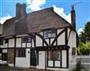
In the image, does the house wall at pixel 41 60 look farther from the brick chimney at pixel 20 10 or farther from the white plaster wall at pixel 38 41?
the brick chimney at pixel 20 10

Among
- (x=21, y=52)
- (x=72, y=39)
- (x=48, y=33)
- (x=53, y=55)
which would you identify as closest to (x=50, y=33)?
(x=48, y=33)

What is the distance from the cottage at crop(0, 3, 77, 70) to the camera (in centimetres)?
604

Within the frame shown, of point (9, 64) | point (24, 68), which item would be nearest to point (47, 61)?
point (24, 68)

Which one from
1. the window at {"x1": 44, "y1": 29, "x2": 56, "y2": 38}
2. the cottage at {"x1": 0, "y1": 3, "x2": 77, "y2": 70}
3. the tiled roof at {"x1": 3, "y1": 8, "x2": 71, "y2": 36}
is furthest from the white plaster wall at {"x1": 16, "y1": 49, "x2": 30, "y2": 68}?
the window at {"x1": 44, "y1": 29, "x2": 56, "y2": 38}

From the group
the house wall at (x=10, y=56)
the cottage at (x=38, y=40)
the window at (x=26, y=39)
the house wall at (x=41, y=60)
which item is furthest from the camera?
the house wall at (x=10, y=56)

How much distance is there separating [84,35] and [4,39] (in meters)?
2.14

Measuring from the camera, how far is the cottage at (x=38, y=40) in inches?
238

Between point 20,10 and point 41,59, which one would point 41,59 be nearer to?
point 41,59

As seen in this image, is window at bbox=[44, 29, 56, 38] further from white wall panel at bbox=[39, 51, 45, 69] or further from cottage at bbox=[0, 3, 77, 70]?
white wall panel at bbox=[39, 51, 45, 69]

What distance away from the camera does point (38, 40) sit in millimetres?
6488

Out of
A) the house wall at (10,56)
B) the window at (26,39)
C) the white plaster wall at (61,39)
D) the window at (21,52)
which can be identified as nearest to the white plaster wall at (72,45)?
the white plaster wall at (61,39)

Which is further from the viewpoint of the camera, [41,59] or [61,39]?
[41,59]

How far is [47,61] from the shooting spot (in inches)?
254

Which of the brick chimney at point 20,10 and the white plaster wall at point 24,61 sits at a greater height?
the brick chimney at point 20,10
